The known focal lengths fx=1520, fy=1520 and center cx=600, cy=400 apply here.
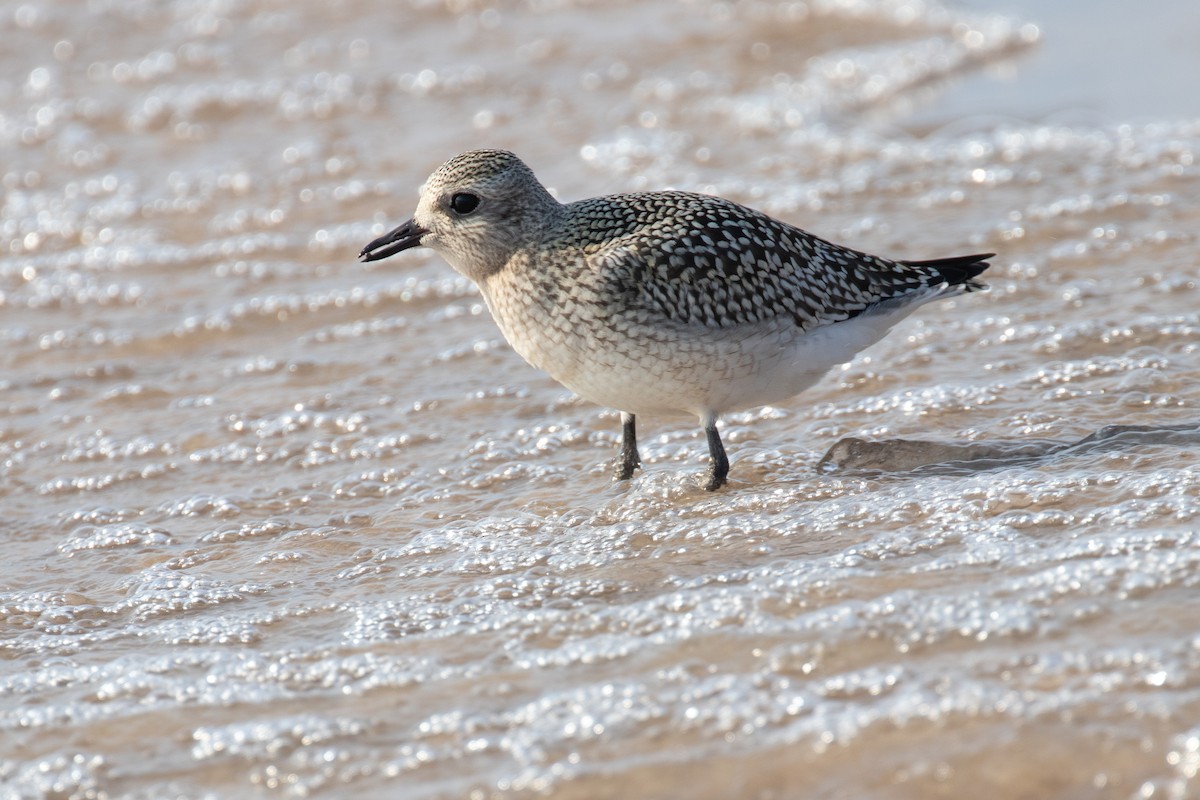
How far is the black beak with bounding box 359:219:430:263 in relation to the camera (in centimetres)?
582

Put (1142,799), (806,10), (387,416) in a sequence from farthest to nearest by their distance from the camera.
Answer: (806,10) < (387,416) < (1142,799)

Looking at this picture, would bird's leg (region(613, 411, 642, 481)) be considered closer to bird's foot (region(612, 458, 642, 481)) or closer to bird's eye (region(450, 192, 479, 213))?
bird's foot (region(612, 458, 642, 481))

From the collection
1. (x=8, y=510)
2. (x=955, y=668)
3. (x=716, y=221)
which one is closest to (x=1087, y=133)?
(x=716, y=221)

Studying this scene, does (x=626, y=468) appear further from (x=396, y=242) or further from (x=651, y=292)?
(x=396, y=242)

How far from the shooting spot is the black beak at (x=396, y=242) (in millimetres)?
5820

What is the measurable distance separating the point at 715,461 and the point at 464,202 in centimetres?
137

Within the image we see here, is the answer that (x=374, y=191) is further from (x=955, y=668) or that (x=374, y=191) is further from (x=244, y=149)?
(x=955, y=668)

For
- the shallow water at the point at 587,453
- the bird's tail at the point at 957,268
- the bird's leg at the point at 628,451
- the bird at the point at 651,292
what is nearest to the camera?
the shallow water at the point at 587,453

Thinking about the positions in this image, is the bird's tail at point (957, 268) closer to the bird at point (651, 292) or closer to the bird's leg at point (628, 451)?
the bird at point (651, 292)

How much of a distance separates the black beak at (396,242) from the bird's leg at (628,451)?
1.06m

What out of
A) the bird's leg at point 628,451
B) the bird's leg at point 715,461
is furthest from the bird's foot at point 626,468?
the bird's leg at point 715,461

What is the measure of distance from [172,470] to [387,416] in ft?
3.19

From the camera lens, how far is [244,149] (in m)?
10.7

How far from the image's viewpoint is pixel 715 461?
19.1 feet
